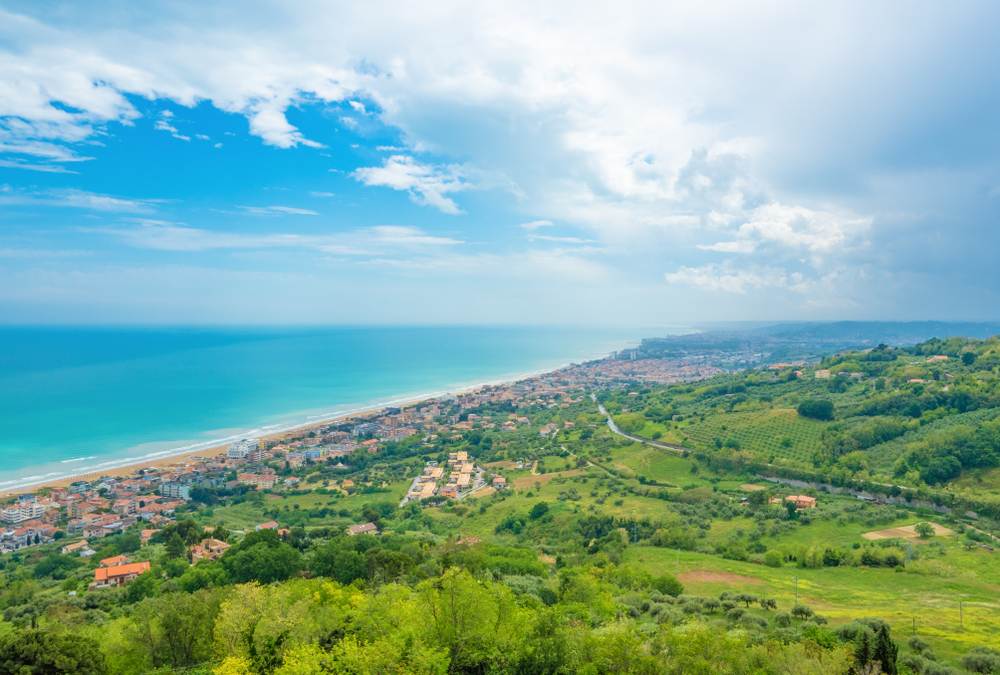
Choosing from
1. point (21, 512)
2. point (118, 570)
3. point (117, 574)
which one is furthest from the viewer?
point (21, 512)

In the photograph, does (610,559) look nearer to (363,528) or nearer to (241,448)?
(363,528)

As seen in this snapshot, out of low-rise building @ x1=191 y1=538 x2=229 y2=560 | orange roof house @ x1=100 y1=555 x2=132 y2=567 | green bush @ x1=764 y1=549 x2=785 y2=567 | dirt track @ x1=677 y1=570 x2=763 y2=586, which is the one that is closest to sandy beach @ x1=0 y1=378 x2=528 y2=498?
orange roof house @ x1=100 y1=555 x2=132 y2=567

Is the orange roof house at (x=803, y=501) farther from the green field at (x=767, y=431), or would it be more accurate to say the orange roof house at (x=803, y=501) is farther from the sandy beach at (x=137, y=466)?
the sandy beach at (x=137, y=466)

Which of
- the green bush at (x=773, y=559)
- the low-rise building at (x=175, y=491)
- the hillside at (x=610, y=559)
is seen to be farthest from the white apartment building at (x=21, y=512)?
the green bush at (x=773, y=559)

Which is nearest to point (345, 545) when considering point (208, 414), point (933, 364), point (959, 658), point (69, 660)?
point (69, 660)

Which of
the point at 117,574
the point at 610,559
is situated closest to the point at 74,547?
the point at 117,574

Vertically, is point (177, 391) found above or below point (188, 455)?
above
